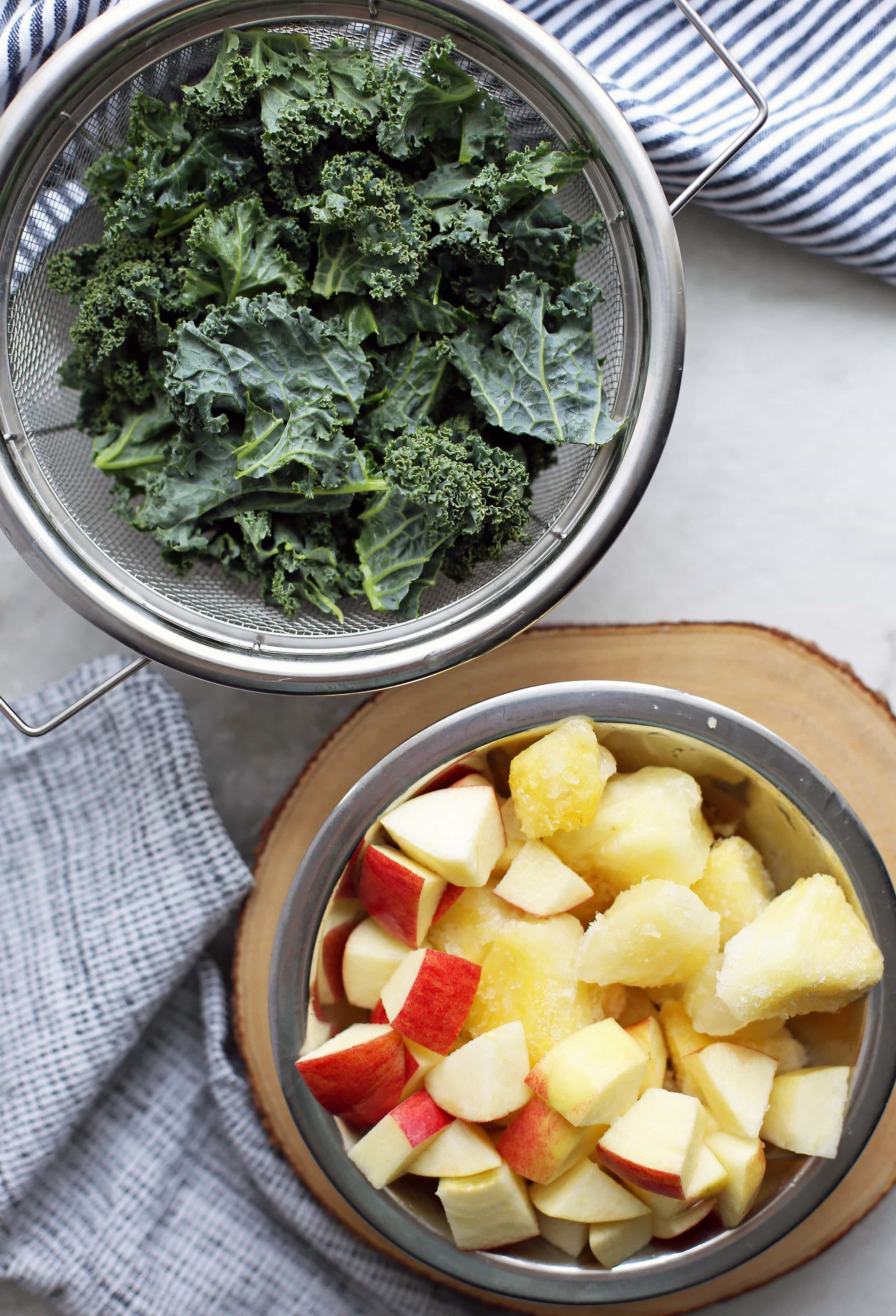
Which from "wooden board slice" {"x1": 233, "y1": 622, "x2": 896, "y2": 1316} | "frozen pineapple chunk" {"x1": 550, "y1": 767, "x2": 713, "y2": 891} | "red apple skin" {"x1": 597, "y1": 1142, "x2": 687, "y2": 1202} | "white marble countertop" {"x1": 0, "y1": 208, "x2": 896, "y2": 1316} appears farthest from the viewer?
"white marble countertop" {"x1": 0, "y1": 208, "x2": 896, "y2": 1316}

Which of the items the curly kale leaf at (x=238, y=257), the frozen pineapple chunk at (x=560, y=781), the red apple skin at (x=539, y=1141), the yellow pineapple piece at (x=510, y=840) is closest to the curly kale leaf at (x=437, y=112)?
the curly kale leaf at (x=238, y=257)

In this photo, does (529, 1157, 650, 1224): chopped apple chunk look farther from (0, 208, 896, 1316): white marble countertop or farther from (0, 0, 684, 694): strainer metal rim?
(0, 208, 896, 1316): white marble countertop

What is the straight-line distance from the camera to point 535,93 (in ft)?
4.71

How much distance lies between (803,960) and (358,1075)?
62 cm

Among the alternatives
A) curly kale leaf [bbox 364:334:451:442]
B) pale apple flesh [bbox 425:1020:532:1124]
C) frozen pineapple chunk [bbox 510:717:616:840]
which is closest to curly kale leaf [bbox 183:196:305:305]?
curly kale leaf [bbox 364:334:451:442]

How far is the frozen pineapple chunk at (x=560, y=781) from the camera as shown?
1.33m

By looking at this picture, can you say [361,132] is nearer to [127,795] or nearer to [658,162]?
[658,162]

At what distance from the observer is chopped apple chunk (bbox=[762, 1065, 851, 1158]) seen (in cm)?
132

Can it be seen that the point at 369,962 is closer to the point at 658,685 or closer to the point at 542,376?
the point at 658,685

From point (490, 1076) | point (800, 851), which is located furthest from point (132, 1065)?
point (800, 851)

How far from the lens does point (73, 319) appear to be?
1.57 metres

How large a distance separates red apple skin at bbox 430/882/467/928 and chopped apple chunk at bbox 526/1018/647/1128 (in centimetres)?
24

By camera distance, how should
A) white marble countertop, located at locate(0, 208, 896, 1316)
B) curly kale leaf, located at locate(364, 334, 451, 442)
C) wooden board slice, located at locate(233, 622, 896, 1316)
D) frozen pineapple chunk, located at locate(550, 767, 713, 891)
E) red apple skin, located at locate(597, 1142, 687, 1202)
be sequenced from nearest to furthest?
red apple skin, located at locate(597, 1142, 687, 1202)
frozen pineapple chunk, located at locate(550, 767, 713, 891)
curly kale leaf, located at locate(364, 334, 451, 442)
wooden board slice, located at locate(233, 622, 896, 1316)
white marble countertop, located at locate(0, 208, 896, 1316)

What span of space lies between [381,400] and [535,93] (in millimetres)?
498
